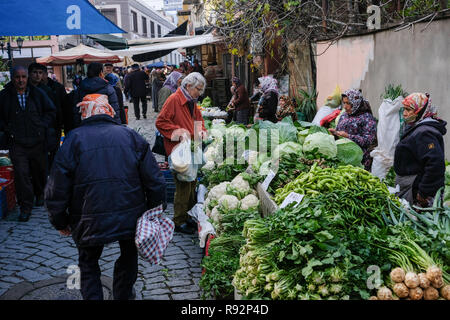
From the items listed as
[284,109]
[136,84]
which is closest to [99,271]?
[284,109]

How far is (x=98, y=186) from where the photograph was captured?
128 inches

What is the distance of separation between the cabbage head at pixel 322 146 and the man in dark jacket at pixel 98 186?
2301 millimetres

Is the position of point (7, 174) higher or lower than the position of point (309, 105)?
lower

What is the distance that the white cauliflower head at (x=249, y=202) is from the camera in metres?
4.98

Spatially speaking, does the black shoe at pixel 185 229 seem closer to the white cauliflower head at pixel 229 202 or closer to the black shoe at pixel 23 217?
the white cauliflower head at pixel 229 202

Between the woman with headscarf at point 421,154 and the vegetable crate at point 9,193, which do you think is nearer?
the woman with headscarf at point 421,154

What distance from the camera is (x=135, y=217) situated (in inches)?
135

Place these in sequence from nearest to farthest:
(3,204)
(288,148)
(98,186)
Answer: (98,186) < (288,148) < (3,204)

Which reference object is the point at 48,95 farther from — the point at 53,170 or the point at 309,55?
the point at 309,55

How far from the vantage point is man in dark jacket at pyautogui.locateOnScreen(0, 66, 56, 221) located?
6.20 m

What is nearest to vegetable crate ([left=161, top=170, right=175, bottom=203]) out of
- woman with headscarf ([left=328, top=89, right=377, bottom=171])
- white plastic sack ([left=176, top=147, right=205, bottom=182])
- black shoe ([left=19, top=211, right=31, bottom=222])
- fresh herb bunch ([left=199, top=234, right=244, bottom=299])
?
white plastic sack ([left=176, top=147, right=205, bottom=182])

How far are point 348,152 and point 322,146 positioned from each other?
405 millimetres

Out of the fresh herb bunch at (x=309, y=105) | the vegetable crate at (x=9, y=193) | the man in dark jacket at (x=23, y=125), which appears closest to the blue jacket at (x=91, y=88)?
the man in dark jacket at (x=23, y=125)

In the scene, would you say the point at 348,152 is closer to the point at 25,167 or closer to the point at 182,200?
the point at 182,200
